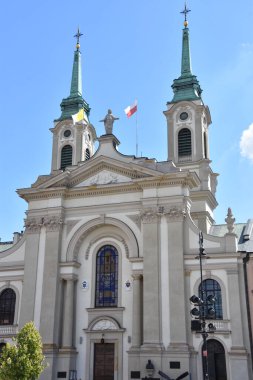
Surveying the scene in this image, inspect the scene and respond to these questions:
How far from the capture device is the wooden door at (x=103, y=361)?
3181 cm

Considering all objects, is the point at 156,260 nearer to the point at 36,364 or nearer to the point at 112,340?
the point at 112,340

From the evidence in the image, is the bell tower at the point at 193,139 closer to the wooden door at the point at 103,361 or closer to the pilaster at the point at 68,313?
the pilaster at the point at 68,313

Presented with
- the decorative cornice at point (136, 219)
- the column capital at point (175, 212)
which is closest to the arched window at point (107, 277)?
the decorative cornice at point (136, 219)

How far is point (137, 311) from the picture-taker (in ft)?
104

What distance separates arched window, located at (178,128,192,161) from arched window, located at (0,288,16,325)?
1762cm

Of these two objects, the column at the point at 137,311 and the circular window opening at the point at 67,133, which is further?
the circular window opening at the point at 67,133

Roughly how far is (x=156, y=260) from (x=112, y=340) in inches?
239

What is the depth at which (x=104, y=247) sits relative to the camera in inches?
1387

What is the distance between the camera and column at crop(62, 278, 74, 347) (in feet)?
107

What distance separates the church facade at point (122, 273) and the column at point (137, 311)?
0.06m

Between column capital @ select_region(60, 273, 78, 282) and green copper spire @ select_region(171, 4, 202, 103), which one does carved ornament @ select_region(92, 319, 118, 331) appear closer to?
column capital @ select_region(60, 273, 78, 282)

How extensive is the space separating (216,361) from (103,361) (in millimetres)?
7514

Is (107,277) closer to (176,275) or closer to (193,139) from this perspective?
(176,275)

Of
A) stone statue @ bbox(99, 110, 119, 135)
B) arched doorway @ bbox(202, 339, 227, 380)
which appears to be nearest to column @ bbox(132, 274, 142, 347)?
arched doorway @ bbox(202, 339, 227, 380)
